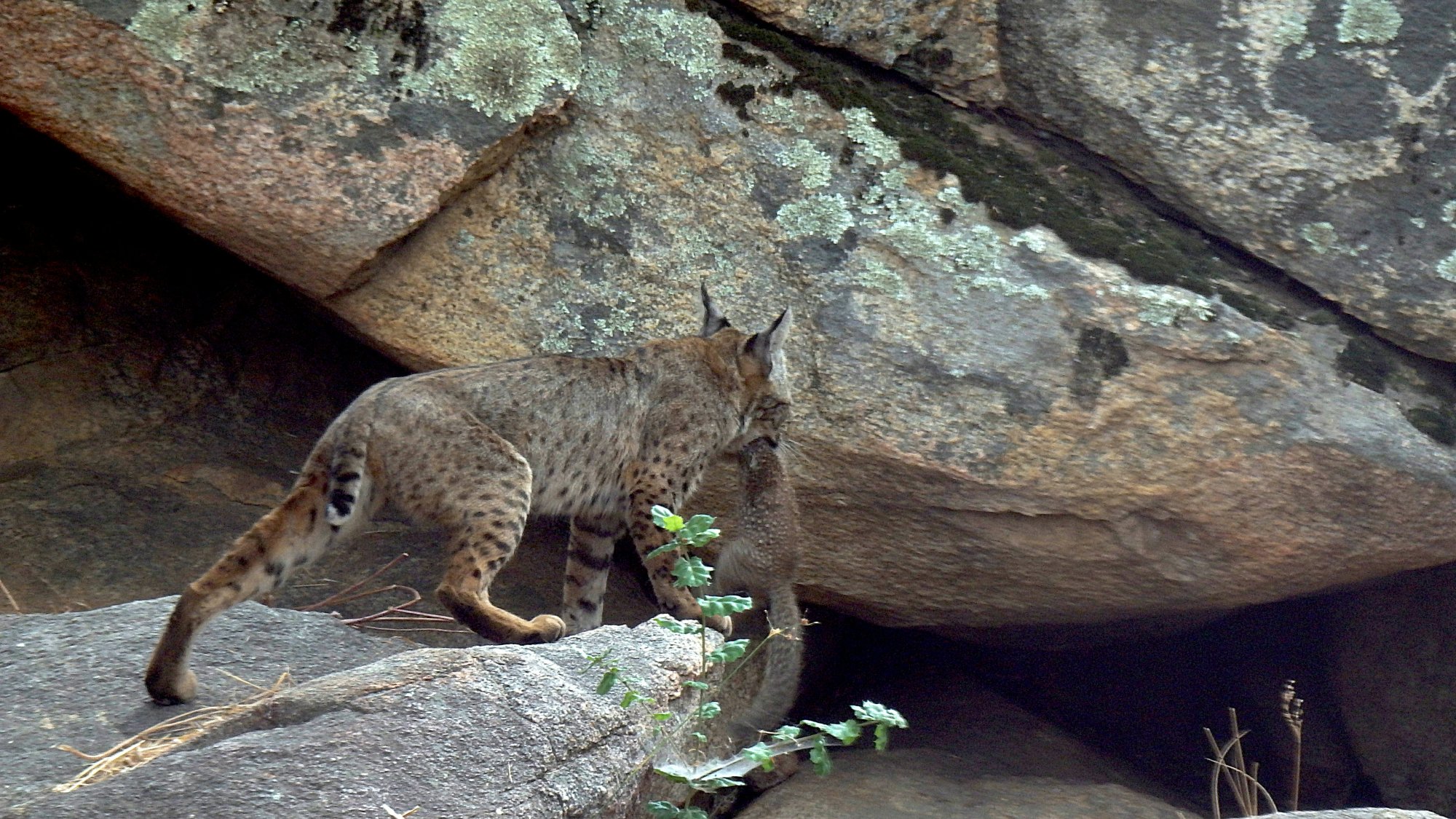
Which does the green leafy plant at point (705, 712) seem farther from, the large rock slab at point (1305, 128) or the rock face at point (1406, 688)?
the rock face at point (1406, 688)

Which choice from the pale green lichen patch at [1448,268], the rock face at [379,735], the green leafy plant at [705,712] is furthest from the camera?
the pale green lichen patch at [1448,268]

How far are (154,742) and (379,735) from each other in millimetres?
699

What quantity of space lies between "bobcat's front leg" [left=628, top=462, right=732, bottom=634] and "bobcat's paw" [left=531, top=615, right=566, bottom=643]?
0.55 m

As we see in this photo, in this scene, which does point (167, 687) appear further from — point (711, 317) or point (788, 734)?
point (711, 317)

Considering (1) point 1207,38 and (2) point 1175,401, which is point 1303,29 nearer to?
(1) point 1207,38

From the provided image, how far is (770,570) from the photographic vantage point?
4953mm

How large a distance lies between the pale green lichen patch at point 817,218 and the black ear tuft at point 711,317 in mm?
374

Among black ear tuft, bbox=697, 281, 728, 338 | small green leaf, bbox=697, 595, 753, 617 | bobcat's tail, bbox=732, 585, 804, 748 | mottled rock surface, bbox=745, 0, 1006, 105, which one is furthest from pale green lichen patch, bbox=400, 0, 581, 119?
small green leaf, bbox=697, 595, 753, 617

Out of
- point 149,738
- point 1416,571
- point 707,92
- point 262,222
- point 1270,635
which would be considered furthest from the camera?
point 1270,635

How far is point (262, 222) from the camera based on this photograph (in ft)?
15.8

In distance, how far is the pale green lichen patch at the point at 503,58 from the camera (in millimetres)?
4965

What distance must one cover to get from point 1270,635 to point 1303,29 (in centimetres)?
304

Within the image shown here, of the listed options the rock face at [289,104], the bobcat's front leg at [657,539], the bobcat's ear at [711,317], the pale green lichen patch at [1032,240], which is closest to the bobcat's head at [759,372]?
the bobcat's ear at [711,317]

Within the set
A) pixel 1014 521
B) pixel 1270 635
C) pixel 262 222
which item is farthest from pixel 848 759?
pixel 262 222
